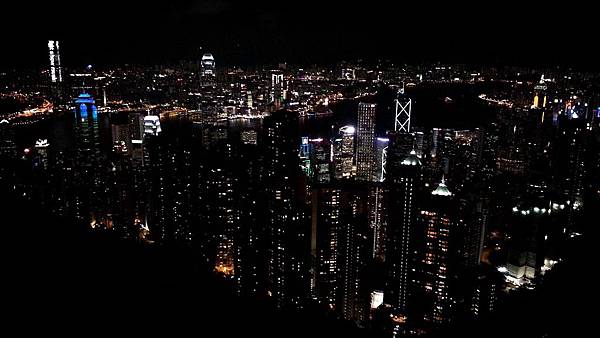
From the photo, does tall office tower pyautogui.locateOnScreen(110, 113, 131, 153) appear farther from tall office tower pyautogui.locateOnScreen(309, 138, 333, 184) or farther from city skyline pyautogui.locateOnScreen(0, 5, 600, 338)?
tall office tower pyautogui.locateOnScreen(309, 138, 333, 184)

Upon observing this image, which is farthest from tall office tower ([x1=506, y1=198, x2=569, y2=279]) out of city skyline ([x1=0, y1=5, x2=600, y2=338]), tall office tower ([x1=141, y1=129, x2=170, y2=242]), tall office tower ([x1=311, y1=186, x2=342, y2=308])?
tall office tower ([x1=141, y1=129, x2=170, y2=242])

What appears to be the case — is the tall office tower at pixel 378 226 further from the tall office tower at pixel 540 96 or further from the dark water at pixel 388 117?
the tall office tower at pixel 540 96

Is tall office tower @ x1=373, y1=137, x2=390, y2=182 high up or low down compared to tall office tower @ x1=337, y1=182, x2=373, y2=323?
up

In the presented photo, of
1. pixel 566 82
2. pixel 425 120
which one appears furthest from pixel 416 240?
pixel 425 120

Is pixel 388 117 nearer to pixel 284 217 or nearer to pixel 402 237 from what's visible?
pixel 402 237

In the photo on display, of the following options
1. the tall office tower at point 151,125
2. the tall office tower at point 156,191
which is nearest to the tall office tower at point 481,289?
the tall office tower at point 156,191

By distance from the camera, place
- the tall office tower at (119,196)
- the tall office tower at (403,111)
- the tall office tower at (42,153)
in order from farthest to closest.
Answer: the tall office tower at (403,111) → the tall office tower at (42,153) → the tall office tower at (119,196)
